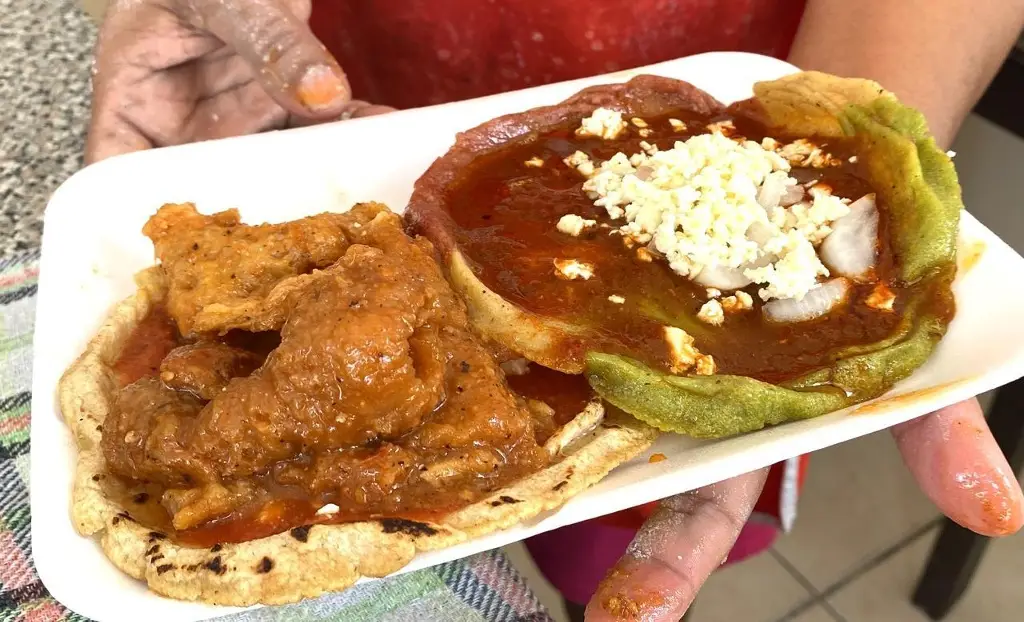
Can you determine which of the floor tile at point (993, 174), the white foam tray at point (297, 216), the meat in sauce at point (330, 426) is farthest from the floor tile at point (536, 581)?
the floor tile at point (993, 174)

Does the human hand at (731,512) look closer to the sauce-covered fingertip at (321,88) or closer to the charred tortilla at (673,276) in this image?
the charred tortilla at (673,276)

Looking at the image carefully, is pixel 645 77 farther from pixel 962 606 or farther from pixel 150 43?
pixel 962 606

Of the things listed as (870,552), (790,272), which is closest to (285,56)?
(790,272)

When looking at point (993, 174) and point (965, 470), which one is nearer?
point (965, 470)

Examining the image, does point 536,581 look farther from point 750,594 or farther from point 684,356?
point 684,356

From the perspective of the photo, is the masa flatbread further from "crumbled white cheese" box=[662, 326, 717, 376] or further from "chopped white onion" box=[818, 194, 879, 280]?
"chopped white onion" box=[818, 194, 879, 280]
